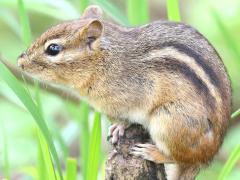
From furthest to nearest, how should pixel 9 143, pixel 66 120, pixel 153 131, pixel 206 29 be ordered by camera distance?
pixel 66 120 < pixel 206 29 < pixel 9 143 < pixel 153 131

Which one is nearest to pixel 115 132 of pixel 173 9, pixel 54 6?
pixel 173 9

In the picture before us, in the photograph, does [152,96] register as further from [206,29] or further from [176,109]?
[206,29]

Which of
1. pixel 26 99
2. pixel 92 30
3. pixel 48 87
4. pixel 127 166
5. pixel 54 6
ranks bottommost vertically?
pixel 127 166

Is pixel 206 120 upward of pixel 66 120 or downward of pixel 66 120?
downward

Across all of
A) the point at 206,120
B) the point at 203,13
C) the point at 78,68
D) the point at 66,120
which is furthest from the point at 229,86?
the point at 66,120

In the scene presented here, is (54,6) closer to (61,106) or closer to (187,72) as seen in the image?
(187,72)
